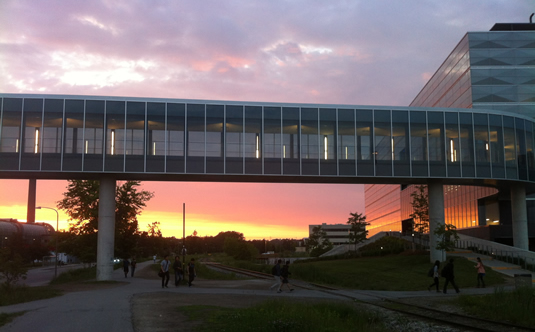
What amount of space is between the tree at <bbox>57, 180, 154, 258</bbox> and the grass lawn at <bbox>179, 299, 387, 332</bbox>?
133 feet

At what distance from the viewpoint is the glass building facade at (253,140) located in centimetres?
3566

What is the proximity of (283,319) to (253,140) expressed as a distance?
2468cm

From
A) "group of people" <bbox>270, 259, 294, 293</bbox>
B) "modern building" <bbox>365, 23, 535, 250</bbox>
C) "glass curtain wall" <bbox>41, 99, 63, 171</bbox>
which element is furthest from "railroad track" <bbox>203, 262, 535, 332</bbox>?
"modern building" <bbox>365, 23, 535, 250</bbox>

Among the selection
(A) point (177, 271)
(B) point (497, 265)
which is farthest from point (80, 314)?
(B) point (497, 265)

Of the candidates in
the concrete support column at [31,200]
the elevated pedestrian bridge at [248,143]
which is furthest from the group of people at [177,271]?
the concrete support column at [31,200]

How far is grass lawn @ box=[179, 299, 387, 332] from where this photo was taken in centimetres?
1314

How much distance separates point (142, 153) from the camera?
36.4m

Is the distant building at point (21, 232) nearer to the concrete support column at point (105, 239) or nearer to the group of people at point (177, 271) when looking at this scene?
the concrete support column at point (105, 239)

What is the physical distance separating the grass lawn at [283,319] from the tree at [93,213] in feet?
133

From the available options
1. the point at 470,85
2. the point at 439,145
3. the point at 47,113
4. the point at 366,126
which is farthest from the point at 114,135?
the point at 470,85

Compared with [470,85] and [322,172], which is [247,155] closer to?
[322,172]

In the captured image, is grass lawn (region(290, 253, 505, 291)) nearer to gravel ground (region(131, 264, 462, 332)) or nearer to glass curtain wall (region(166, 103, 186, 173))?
gravel ground (region(131, 264, 462, 332))

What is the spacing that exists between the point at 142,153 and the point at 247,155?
752 cm

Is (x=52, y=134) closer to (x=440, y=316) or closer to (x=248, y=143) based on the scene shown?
(x=248, y=143)
